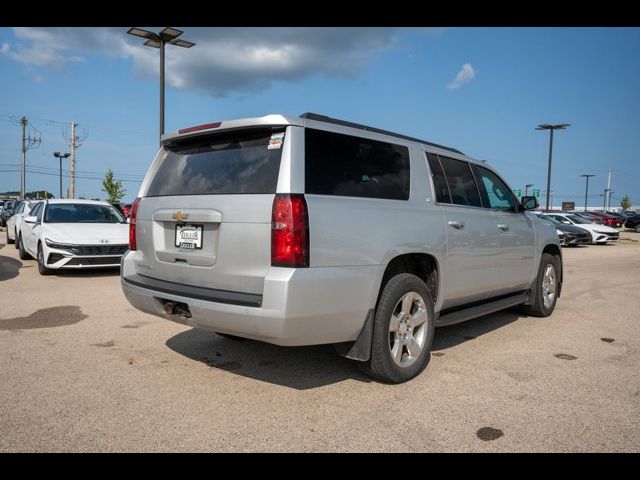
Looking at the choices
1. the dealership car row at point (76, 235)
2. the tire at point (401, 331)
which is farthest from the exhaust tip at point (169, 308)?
the dealership car row at point (76, 235)

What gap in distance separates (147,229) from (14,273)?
757 cm

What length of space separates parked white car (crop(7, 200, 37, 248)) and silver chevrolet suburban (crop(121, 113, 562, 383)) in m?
11.1

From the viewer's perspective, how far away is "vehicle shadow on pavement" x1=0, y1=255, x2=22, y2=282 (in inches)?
387

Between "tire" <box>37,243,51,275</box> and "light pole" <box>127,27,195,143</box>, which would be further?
"light pole" <box>127,27,195,143</box>

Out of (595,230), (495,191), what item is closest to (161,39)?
(495,191)

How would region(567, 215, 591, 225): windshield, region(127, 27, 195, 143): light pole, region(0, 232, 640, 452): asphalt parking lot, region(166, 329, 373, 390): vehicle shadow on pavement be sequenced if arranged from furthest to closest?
region(567, 215, 591, 225): windshield
region(127, 27, 195, 143): light pole
region(166, 329, 373, 390): vehicle shadow on pavement
region(0, 232, 640, 452): asphalt parking lot

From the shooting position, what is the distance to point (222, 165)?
3766 millimetres

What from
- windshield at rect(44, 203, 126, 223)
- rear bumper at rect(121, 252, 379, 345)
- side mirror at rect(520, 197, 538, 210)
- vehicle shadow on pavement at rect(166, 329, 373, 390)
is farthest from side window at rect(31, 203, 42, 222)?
side mirror at rect(520, 197, 538, 210)

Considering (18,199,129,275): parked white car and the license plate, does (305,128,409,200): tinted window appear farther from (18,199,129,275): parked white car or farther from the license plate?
(18,199,129,275): parked white car

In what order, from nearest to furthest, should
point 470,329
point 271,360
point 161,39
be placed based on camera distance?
1. point 271,360
2. point 470,329
3. point 161,39

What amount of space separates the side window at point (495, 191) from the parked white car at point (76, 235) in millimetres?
6932

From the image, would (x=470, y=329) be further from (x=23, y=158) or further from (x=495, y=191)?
(x=23, y=158)

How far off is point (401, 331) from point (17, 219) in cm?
1341

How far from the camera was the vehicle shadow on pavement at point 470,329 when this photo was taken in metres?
5.31
